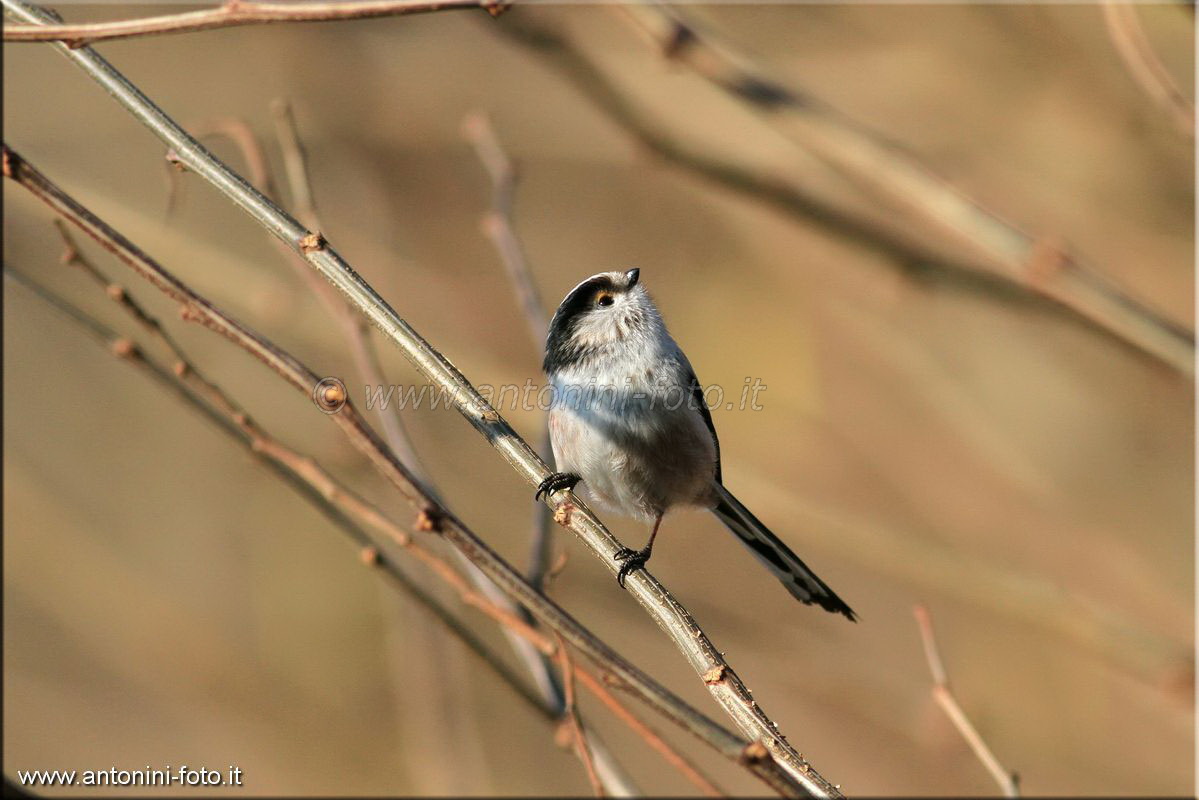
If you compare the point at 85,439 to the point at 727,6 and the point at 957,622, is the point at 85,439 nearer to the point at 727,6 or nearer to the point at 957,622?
the point at 727,6

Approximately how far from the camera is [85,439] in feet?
17.0

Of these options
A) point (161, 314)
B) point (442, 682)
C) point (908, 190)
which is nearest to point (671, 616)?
point (908, 190)

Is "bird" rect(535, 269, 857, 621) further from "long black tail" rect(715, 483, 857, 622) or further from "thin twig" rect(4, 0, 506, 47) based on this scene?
"thin twig" rect(4, 0, 506, 47)

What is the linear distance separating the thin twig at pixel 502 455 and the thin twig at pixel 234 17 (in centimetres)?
13

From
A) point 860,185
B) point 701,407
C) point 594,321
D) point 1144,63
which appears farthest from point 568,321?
point 1144,63

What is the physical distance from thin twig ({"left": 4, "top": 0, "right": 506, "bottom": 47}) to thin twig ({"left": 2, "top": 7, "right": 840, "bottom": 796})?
0.41ft

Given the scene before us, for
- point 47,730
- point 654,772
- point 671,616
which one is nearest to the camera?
point 671,616

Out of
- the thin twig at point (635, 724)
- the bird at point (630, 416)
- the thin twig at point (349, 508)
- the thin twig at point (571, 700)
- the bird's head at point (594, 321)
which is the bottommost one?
the thin twig at point (635, 724)

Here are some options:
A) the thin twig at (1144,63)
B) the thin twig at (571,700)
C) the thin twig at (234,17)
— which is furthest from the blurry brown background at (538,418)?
the thin twig at (234,17)

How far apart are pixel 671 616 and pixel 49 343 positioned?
4.62 m

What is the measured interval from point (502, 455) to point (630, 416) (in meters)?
1.19

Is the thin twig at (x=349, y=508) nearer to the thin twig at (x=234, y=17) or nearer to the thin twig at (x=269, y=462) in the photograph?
the thin twig at (x=269, y=462)

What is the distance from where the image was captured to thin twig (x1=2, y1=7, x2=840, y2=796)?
3.38ft

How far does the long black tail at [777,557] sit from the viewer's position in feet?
8.63
